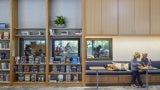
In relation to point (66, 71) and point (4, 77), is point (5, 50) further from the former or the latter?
point (66, 71)

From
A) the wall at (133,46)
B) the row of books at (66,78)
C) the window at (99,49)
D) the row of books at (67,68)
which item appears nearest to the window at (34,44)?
the row of books at (67,68)

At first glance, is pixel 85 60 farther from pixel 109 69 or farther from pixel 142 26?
pixel 142 26

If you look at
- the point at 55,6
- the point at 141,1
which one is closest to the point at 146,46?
the point at 141,1

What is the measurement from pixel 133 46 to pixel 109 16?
5.20ft

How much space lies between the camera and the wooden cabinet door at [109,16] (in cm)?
830

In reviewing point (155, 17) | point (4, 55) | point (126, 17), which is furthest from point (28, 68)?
point (155, 17)

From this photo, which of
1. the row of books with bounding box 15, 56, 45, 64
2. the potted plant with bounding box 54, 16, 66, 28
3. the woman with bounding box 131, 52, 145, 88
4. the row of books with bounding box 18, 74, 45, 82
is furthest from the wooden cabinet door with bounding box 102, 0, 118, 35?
the row of books with bounding box 18, 74, 45, 82

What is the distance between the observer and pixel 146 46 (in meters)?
9.03

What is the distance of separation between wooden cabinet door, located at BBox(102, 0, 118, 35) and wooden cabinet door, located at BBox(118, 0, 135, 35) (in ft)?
0.58

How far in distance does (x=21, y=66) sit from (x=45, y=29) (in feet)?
4.92

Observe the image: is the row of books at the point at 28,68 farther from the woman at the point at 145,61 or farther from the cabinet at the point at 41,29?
the woman at the point at 145,61

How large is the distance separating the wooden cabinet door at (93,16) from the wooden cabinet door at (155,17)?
5.95 feet

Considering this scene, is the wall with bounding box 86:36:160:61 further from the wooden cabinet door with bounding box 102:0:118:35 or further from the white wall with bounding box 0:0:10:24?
the white wall with bounding box 0:0:10:24

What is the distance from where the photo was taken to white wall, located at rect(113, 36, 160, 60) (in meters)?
9.02
